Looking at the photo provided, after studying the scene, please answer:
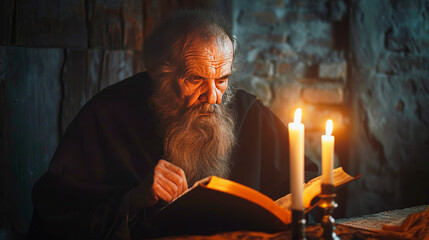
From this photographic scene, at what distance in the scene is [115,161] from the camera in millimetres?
1945

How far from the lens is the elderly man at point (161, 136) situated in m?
1.75

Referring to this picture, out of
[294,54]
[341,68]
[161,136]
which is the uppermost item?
[294,54]

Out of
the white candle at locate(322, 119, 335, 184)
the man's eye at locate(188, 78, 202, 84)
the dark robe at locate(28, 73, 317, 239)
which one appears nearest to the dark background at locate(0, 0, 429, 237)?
the dark robe at locate(28, 73, 317, 239)

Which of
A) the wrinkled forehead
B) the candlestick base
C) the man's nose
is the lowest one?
the candlestick base

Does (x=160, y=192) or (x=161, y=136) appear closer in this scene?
(x=160, y=192)

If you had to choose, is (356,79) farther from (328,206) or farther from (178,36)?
(328,206)

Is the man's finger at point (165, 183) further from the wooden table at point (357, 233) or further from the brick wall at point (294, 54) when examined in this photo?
the brick wall at point (294, 54)

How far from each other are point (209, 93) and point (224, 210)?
0.71 m

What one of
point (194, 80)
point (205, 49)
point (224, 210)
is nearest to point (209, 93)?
point (194, 80)

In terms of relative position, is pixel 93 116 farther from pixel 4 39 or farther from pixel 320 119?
pixel 320 119

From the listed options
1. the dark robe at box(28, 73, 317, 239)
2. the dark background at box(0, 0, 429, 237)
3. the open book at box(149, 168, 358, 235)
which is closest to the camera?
the open book at box(149, 168, 358, 235)

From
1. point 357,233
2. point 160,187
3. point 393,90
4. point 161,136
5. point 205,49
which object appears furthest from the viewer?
point 393,90

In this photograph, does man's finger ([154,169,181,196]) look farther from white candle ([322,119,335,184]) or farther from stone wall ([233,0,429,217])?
stone wall ([233,0,429,217])

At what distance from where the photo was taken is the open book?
48.3 inches
